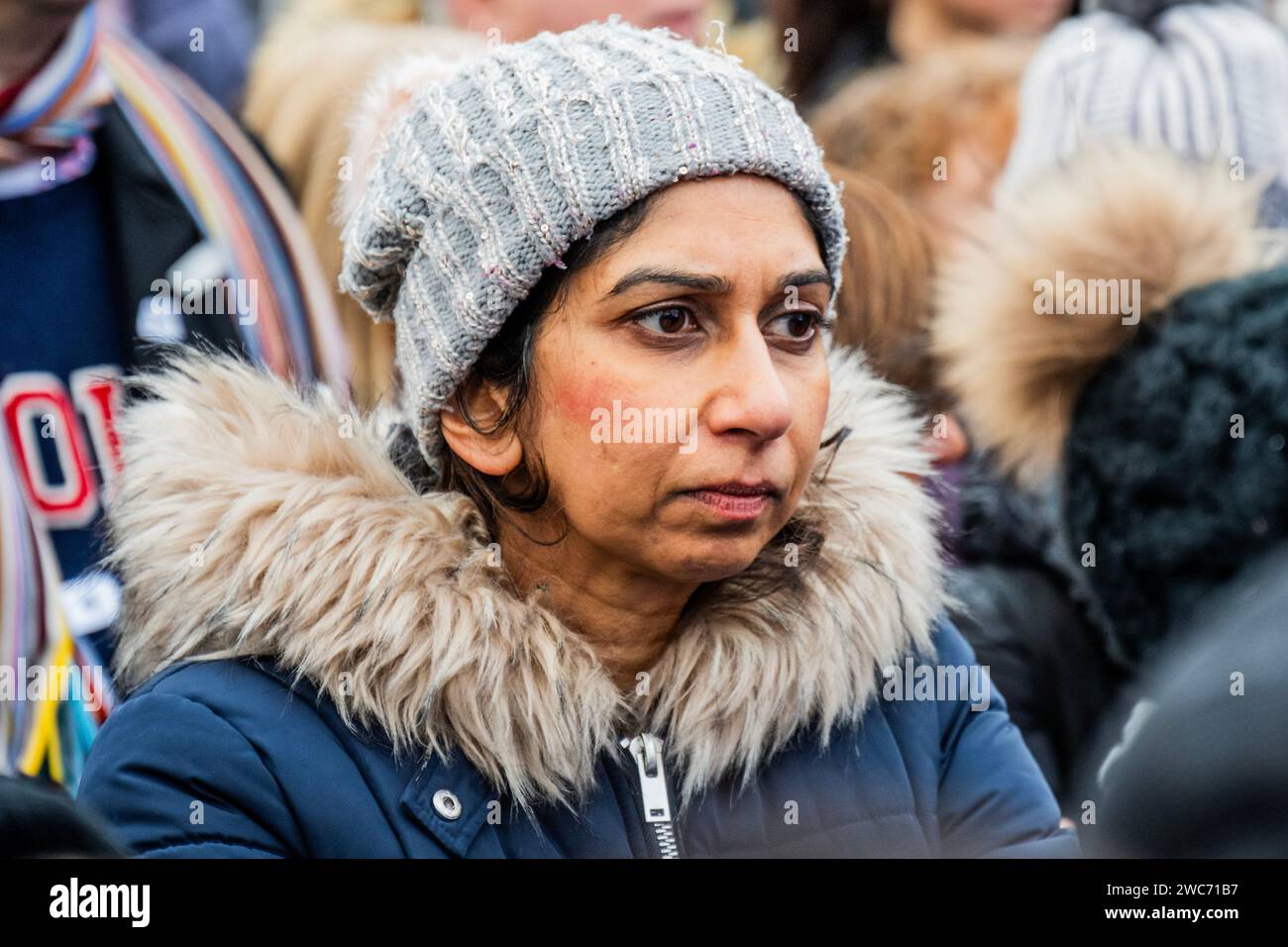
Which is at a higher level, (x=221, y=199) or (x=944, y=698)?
(x=221, y=199)

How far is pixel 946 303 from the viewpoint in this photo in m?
2.50

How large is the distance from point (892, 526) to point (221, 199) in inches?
51.2

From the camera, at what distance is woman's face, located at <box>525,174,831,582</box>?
1.67 m

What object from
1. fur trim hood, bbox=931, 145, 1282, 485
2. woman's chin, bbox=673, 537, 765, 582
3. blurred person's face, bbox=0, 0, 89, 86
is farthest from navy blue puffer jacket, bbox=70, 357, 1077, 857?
blurred person's face, bbox=0, 0, 89, 86

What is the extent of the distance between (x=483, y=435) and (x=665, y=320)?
0.25 metres

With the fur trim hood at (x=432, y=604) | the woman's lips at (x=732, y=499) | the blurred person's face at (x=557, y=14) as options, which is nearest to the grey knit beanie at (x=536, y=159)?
the fur trim hood at (x=432, y=604)

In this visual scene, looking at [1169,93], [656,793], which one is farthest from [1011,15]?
[656,793]

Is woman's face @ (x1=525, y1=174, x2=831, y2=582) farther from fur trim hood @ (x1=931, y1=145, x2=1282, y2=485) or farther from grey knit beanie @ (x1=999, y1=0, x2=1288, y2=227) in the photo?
grey knit beanie @ (x1=999, y1=0, x2=1288, y2=227)

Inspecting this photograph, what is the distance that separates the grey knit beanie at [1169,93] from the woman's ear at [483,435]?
4.46 feet

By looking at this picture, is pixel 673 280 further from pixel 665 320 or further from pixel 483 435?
pixel 483 435
